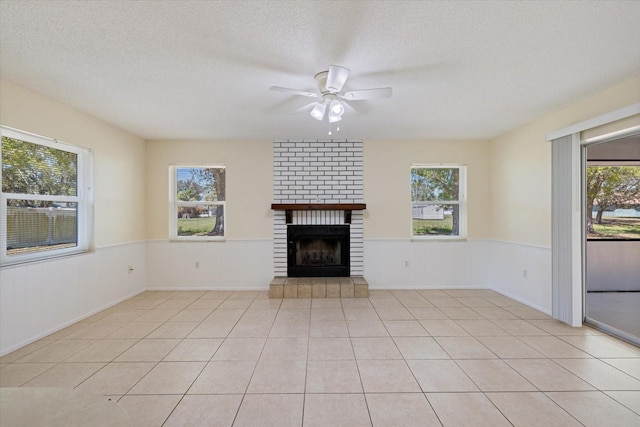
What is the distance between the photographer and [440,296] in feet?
14.8

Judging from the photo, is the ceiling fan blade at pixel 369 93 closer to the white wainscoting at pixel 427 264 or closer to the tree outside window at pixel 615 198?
the white wainscoting at pixel 427 264

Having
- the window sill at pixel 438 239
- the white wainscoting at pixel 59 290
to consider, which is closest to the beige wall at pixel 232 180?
the white wainscoting at pixel 59 290

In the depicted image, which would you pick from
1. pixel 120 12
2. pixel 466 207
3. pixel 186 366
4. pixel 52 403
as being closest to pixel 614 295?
pixel 466 207

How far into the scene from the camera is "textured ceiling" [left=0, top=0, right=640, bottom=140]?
1775mm

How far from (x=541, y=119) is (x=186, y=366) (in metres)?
4.86

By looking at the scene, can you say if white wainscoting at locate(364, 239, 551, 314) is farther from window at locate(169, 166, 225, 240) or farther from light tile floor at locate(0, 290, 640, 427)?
window at locate(169, 166, 225, 240)

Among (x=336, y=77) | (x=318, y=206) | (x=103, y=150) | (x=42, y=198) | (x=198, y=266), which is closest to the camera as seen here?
(x=336, y=77)

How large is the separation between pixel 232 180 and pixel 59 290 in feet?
8.53

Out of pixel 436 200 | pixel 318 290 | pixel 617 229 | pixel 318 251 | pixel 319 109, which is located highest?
pixel 319 109

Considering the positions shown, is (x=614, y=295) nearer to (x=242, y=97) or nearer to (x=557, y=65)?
(x=557, y=65)

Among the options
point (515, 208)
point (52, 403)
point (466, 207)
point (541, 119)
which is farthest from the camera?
point (466, 207)

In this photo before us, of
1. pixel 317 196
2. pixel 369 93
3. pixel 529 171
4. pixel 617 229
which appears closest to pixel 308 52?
pixel 369 93

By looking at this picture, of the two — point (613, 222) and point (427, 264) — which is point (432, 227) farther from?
point (613, 222)

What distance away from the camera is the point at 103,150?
3934 mm
